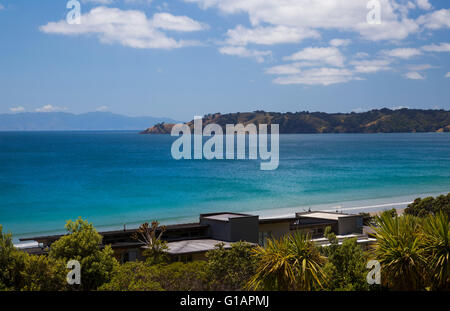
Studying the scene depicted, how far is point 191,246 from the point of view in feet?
85.2

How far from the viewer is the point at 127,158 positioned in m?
166

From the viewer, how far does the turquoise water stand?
79500mm

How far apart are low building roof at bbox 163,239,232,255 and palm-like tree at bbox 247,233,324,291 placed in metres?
10.3

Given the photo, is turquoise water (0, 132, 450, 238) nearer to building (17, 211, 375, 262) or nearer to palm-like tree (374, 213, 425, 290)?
building (17, 211, 375, 262)

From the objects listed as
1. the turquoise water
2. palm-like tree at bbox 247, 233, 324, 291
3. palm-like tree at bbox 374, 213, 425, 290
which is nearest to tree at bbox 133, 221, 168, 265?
palm-like tree at bbox 247, 233, 324, 291

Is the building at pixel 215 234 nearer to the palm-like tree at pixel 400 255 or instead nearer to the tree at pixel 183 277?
the tree at pixel 183 277

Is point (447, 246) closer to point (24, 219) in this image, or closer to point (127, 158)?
point (24, 219)

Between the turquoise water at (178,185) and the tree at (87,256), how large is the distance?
166 ft

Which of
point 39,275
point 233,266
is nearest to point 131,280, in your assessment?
point 39,275

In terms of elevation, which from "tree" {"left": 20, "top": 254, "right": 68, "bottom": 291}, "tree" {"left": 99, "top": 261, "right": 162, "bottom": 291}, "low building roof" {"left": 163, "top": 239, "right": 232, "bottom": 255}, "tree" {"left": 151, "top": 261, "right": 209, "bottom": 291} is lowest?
"low building roof" {"left": 163, "top": 239, "right": 232, "bottom": 255}

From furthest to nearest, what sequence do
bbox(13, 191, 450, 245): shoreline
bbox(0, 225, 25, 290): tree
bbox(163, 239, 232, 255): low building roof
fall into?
bbox(13, 191, 450, 245): shoreline, bbox(163, 239, 232, 255): low building roof, bbox(0, 225, 25, 290): tree

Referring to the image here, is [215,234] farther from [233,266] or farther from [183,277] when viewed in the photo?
[183,277]

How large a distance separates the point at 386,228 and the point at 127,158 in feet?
509
